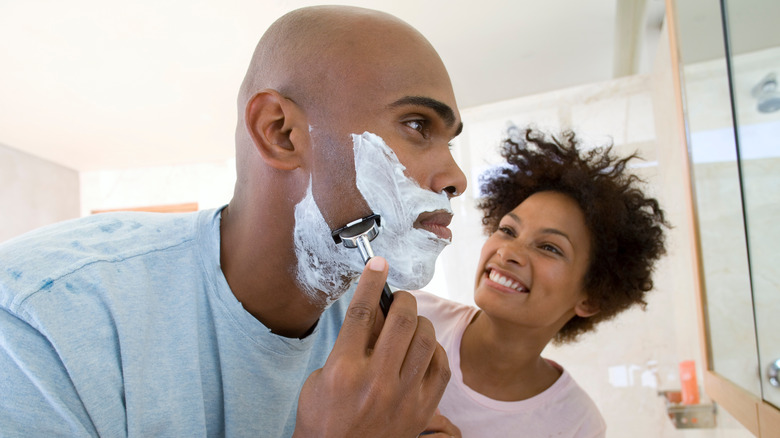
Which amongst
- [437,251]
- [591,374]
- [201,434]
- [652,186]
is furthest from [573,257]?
[591,374]

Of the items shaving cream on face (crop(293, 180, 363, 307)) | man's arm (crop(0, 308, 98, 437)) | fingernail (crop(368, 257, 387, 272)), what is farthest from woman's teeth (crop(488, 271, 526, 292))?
man's arm (crop(0, 308, 98, 437))

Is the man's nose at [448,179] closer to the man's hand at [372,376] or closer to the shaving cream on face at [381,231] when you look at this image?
the shaving cream on face at [381,231]

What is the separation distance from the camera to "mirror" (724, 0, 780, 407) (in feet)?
2.30

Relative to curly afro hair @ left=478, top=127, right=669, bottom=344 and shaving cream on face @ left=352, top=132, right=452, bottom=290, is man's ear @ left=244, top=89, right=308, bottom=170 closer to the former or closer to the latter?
shaving cream on face @ left=352, top=132, right=452, bottom=290

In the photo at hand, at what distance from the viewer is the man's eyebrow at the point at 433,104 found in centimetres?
72

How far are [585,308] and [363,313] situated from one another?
3.00 ft

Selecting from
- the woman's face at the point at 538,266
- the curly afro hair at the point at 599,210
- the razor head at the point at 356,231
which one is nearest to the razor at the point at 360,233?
the razor head at the point at 356,231

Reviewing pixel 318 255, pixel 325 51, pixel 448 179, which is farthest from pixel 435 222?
pixel 325 51

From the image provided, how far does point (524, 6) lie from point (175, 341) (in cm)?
182

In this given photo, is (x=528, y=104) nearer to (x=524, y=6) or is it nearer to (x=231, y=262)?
(x=524, y=6)

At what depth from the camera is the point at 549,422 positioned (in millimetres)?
1129

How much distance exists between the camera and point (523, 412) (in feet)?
3.71

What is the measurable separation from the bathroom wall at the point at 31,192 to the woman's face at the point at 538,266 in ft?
11.0

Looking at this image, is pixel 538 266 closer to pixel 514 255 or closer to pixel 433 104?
pixel 514 255
